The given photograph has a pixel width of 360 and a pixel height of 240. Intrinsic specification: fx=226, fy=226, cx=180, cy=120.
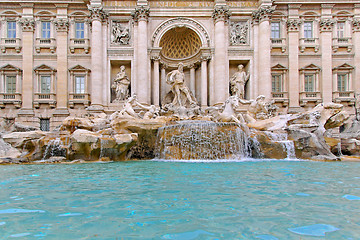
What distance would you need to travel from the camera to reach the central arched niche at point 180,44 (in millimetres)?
18750

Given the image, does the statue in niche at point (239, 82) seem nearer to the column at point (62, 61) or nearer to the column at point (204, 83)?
the column at point (204, 83)

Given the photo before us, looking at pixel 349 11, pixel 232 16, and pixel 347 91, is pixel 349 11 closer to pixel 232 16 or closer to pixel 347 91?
pixel 347 91

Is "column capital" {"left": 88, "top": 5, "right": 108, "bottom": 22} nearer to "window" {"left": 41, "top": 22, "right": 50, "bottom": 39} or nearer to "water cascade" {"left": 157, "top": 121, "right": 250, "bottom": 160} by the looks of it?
"window" {"left": 41, "top": 22, "right": 50, "bottom": 39}

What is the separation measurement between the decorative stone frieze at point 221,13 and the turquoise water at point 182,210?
16103 millimetres

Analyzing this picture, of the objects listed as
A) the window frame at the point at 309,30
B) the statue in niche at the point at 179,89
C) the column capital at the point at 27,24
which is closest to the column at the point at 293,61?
the window frame at the point at 309,30

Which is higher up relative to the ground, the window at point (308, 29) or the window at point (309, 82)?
the window at point (308, 29)

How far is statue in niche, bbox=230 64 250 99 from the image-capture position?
1816 cm

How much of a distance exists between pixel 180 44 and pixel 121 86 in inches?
253

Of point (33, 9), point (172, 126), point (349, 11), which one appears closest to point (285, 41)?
point (349, 11)

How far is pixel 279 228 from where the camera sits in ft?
7.47

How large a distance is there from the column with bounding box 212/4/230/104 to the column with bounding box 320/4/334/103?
8293mm

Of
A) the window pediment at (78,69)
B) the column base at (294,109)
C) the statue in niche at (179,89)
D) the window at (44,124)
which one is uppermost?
the window pediment at (78,69)

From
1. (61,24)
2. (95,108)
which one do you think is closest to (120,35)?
(61,24)

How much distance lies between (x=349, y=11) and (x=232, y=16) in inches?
402
